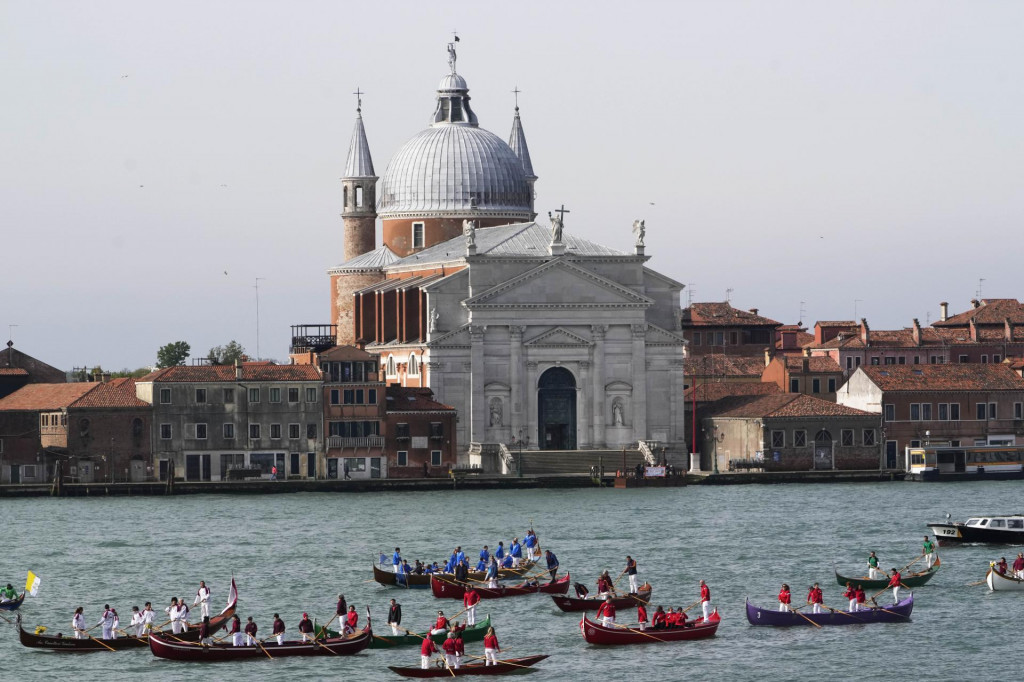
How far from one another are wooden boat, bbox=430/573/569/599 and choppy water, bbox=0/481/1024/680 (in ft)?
1.32

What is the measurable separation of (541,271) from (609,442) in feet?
25.6

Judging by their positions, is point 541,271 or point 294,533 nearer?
point 294,533

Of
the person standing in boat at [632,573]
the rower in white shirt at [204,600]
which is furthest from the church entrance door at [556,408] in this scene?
the rower in white shirt at [204,600]

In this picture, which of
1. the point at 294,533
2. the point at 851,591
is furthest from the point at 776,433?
the point at 851,591

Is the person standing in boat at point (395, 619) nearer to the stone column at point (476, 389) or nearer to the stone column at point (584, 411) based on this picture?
the stone column at point (476, 389)

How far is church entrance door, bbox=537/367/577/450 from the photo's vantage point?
3755 inches

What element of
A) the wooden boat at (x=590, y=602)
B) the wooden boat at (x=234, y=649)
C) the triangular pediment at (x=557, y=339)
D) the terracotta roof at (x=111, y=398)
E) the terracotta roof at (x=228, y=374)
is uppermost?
the triangular pediment at (x=557, y=339)

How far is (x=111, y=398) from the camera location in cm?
8850

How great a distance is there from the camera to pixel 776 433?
92.6 meters

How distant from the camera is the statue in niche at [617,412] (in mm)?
95250

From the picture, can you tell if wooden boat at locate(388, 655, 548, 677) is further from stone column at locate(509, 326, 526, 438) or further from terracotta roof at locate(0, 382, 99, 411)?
stone column at locate(509, 326, 526, 438)

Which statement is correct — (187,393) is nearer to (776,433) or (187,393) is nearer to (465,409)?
(465,409)

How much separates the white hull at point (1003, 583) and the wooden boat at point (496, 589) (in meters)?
10.5

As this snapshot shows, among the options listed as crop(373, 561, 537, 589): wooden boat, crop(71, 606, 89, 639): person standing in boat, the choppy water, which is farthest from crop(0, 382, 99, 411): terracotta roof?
crop(71, 606, 89, 639): person standing in boat
